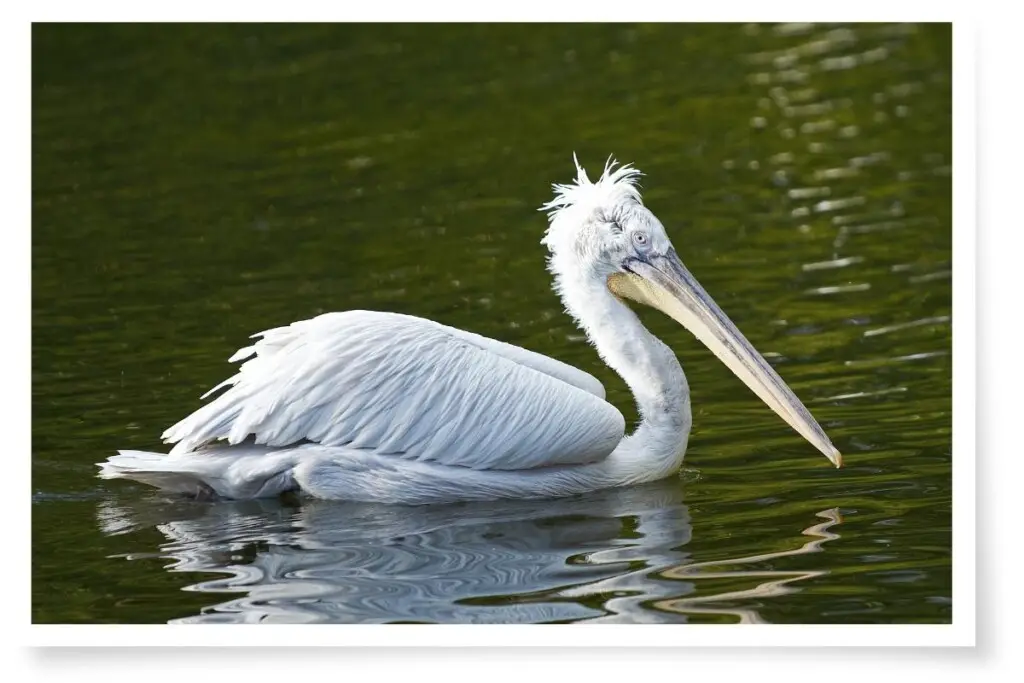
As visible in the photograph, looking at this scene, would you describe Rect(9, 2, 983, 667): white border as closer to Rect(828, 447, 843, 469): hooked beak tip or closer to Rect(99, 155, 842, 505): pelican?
Rect(828, 447, 843, 469): hooked beak tip

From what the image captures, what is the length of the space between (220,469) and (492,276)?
11.0 feet

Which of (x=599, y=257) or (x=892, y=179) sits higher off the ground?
A: (x=892, y=179)

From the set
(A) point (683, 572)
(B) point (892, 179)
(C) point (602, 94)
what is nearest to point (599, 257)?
(A) point (683, 572)

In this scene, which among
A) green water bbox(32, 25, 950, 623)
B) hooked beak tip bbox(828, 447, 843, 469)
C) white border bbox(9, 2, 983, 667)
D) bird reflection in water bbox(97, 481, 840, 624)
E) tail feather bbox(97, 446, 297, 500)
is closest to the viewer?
white border bbox(9, 2, 983, 667)

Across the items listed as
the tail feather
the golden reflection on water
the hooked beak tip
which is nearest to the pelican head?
the hooked beak tip

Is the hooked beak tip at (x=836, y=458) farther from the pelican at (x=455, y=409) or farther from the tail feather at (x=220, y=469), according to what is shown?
the tail feather at (x=220, y=469)

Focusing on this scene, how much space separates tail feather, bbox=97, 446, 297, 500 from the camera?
20.3ft

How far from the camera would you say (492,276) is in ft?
30.6

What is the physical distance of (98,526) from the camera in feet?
20.5

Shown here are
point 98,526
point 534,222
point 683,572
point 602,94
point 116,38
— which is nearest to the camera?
point 683,572

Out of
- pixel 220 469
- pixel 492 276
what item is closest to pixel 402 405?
pixel 220 469
